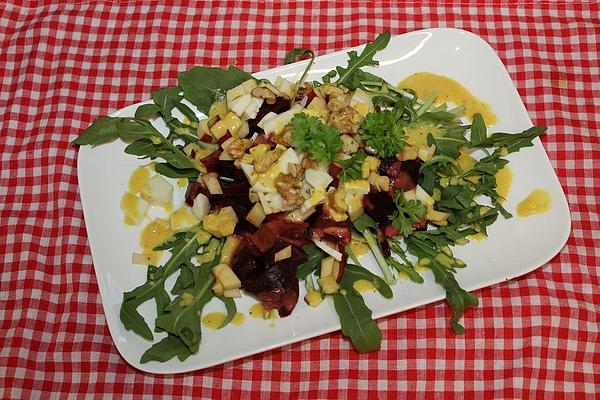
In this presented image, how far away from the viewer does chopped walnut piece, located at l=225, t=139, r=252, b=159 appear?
2.09 meters

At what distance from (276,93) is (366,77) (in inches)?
12.2

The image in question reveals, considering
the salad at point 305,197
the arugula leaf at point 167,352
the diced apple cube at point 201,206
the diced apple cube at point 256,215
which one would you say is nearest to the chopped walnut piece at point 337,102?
the salad at point 305,197

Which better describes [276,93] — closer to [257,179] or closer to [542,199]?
[257,179]

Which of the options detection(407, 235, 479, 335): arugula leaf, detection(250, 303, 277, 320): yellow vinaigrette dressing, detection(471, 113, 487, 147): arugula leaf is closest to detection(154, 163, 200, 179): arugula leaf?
detection(250, 303, 277, 320): yellow vinaigrette dressing

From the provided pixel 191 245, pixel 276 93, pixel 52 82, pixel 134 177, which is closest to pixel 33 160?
pixel 52 82

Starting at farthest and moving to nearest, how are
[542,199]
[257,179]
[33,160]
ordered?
[33,160] < [542,199] < [257,179]

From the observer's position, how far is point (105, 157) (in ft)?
7.50

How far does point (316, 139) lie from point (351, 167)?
0.14 meters

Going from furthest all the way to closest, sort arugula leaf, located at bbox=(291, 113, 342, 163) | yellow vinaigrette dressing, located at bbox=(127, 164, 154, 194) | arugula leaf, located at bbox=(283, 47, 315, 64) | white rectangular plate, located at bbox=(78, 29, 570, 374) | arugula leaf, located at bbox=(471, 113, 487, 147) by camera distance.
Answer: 1. arugula leaf, located at bbox=(283, 47, 315, 64)
2. yellow vinaigrette dressing, located at bbox=(127, 164, 154, 194)
3. arugula leaf, located at bbox=(471, 113, 487, 147)
4. white rectangular plate, located at bbox=(78, 29, 570, 374)
5. arugula leaf, located at bbox=(291, 113, 342, 163)

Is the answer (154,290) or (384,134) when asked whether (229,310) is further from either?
(384,134)

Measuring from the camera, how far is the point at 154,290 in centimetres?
209

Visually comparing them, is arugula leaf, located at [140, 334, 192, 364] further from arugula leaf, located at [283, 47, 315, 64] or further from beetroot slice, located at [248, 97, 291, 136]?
arugula leaf, located at [283, 47, 315, 64]

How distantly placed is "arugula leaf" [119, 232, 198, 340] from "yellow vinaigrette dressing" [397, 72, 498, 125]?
0.89m

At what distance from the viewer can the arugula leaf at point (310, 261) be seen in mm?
2105
